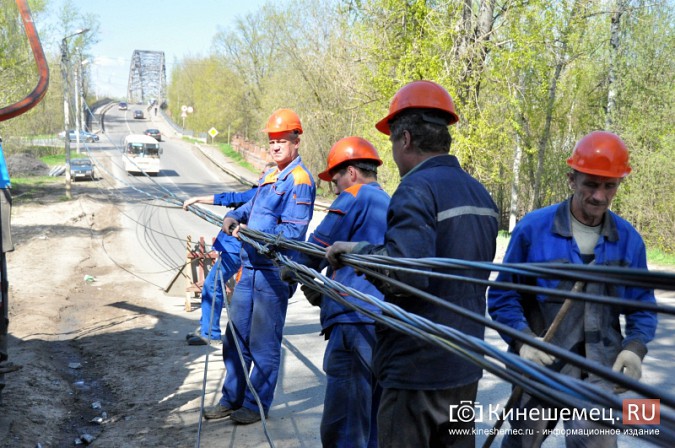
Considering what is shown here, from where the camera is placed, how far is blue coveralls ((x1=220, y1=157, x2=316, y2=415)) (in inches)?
207

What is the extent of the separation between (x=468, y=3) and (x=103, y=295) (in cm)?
1323

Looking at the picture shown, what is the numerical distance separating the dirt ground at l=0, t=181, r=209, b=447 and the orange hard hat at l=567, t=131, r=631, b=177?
3623mm

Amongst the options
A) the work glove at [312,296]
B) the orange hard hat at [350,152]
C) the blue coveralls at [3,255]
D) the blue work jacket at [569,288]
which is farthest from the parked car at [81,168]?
the blue work jacket at [569,288]

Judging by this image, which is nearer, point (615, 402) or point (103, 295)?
point (615, 402)

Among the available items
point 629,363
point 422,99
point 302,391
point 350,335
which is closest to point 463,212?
point 422,99

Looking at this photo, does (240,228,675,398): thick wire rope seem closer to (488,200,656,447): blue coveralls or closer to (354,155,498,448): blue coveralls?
(354,155,498,448): blue coveralls

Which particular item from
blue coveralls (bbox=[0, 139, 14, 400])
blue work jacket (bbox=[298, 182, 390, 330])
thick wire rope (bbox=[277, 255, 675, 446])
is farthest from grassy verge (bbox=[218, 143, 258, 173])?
thick wire rope (bbox=[277, 255, 675, 446])

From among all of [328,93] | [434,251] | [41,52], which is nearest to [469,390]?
[434,251]

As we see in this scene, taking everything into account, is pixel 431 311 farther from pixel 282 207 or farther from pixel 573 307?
pixel 282 207

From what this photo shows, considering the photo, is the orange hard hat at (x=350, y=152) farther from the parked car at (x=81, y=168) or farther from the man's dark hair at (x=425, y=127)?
the parked car at (x=81, y=168)

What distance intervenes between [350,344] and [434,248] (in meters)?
1.57

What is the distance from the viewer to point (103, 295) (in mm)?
12383

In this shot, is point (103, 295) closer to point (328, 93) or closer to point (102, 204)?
point (102, 204)

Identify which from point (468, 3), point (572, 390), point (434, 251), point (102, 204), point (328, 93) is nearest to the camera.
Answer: point (572, 390)
